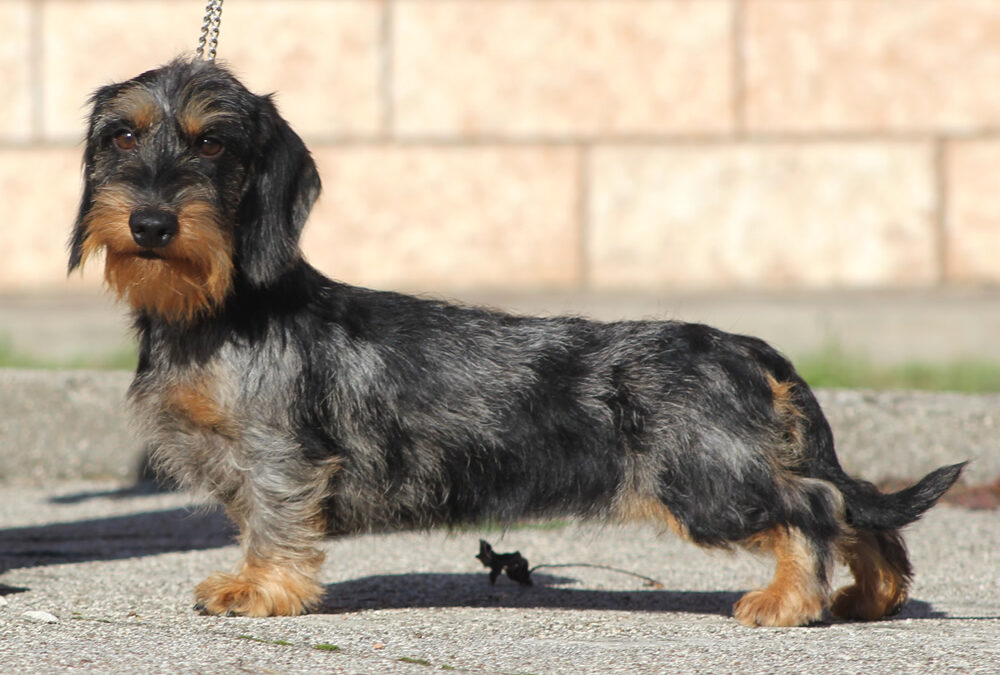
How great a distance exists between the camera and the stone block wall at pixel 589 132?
9.63 meters

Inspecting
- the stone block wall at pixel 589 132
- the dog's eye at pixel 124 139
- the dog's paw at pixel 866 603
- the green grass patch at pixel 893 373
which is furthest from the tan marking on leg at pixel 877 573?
the stone block wall at pixel 589 132

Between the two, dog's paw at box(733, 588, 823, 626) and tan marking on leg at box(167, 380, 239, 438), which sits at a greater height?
tan marking on leg at box(167, 380, 239, 438)

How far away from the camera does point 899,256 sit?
9656mm

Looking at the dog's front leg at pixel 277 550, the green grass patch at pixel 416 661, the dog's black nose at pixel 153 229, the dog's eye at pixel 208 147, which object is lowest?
the green grass patch at pixel 416 661

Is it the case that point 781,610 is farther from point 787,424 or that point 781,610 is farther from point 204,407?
point 204,407

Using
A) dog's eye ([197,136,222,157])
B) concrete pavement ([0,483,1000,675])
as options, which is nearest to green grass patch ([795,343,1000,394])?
concrete pavement ([0,483,1000,675])

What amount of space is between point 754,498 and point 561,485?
0.65 m

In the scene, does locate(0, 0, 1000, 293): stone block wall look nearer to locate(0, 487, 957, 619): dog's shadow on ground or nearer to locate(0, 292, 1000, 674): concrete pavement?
locate(0, 292, 1000, 674): concrete pavement

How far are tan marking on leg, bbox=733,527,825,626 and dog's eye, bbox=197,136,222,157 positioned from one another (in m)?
2.20

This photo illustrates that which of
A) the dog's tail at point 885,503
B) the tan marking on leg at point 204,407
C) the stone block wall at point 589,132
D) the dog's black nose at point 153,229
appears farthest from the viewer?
the stone block wall at point 589,132

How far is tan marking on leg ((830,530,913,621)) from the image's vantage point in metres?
5.14

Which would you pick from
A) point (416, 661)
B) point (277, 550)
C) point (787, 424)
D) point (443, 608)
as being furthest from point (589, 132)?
point (416, 661)

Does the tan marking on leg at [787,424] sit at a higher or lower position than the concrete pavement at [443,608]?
higher

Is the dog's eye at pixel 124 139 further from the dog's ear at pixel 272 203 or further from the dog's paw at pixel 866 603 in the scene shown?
the dog's paw at pixel 866 603
